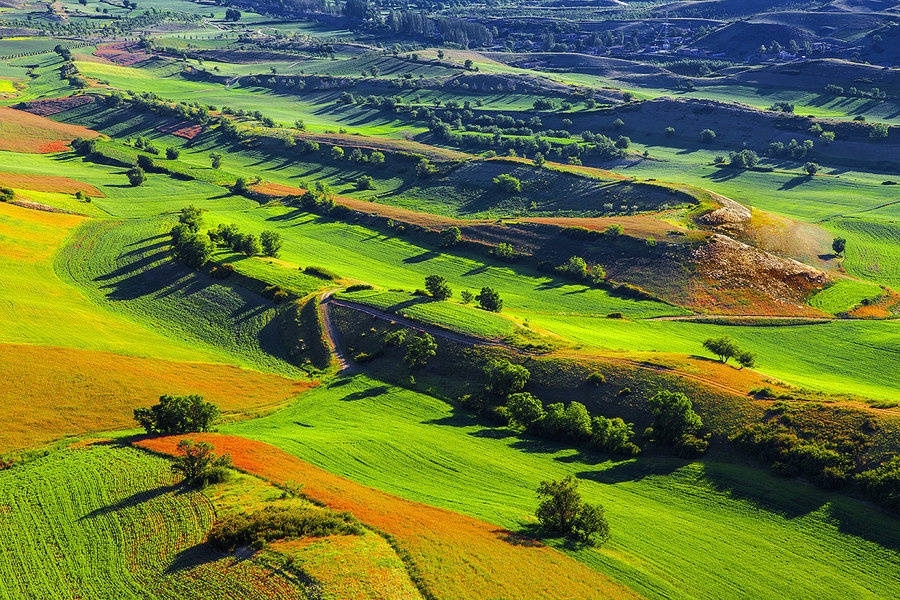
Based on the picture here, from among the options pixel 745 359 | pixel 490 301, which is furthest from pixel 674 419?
pixel 490 301

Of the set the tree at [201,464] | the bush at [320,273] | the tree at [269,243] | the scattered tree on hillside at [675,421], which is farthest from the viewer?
the tree at [269,243]

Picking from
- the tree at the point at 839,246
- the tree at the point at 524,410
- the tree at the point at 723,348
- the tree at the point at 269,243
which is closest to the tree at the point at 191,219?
the tree at the point at 269,243

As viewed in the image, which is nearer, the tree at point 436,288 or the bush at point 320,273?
the tree at point 436,288

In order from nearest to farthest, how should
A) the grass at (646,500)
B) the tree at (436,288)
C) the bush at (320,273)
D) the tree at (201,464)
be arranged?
the grass at (646,500) < the tree at (201,464) < the tree at (436,288) < the bush at (320,273)

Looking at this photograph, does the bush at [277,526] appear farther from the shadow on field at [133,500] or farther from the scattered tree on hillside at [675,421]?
the scattered tree on hillside at [675,421]

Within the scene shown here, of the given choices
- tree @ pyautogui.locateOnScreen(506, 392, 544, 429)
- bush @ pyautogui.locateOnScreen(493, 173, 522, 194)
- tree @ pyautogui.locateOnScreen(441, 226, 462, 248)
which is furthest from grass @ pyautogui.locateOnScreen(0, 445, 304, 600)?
bush @ pyautogui.locateOnScreen(493, 173, 522, 194)

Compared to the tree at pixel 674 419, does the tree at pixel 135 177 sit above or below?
above

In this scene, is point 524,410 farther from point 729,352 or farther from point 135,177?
point 135,177

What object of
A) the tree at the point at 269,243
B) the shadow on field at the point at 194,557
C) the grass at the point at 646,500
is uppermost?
the tree at the point at 269,243
